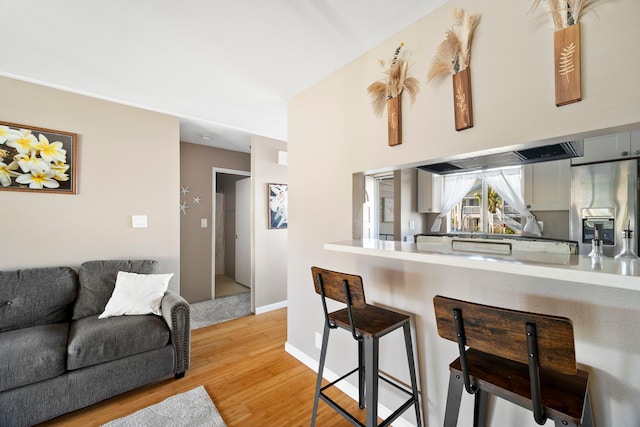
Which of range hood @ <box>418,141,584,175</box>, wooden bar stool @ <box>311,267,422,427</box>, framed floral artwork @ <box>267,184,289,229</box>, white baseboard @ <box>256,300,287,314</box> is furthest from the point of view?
framed floral artwork @ <box>267,184,289,229</box>

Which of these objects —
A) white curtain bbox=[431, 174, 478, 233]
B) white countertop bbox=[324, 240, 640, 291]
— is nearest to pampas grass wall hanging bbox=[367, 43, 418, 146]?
white curtain bbox=[431, 174, 478, 233]

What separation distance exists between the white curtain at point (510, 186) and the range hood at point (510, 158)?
109mm

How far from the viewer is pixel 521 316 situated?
30.2 inches

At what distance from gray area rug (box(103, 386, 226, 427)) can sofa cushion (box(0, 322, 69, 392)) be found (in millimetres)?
506

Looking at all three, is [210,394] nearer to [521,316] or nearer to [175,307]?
[175,307]

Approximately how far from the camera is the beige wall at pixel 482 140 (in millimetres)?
928

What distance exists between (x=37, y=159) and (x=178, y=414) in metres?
2.46

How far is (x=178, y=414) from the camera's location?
1.69 m

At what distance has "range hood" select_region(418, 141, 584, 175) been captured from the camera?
116cm

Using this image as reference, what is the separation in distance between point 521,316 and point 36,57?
10.8 feet

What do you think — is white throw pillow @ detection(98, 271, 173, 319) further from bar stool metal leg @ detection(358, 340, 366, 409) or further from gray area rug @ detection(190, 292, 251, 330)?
bar stool metal leg @ detection(358, 340, 366, 409)

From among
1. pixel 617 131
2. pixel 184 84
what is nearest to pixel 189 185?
pixel 184 84

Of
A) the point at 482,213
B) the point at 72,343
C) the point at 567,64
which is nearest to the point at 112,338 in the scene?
the point at 72,343

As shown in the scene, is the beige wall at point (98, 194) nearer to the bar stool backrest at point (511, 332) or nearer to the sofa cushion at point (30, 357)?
the sofa cushion at point (30, 357)
